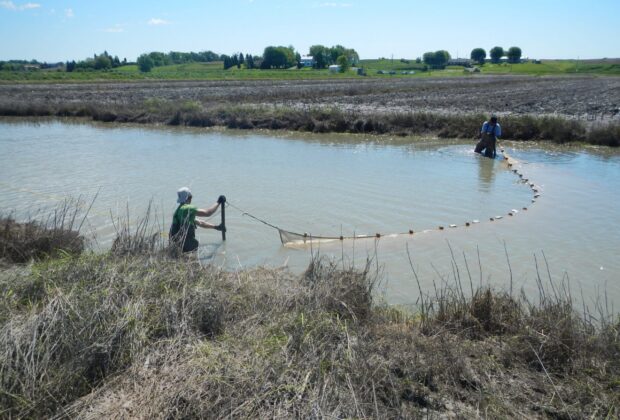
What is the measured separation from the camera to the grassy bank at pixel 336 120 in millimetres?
20281

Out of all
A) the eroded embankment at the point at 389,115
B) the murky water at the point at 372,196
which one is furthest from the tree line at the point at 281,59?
the murky water at the point at 372,196

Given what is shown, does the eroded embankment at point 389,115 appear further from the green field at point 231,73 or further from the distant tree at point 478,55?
the distant tree at point 478,55

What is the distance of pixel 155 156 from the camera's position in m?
17.4

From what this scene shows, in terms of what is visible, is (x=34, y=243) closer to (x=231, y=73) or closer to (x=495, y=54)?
(x=231, y=73)

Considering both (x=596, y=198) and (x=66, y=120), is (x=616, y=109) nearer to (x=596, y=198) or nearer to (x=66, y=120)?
(x=596, y=198)

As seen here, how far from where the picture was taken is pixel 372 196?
12219mm

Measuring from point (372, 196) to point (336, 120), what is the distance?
40.3 feet

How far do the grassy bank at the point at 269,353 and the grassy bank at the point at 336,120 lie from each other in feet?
57.6

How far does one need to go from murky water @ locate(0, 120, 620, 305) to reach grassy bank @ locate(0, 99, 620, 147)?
60.3 inches

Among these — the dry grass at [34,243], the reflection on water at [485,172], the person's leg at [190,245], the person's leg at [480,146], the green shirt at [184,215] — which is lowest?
the reflection on water at [485,172]

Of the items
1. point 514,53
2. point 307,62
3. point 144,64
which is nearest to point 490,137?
point 144,64

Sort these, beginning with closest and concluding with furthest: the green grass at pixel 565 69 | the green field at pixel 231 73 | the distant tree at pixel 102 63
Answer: the green field at pixel 231 73 → the green grass at pixel 565 69 → the distant tree at pixel 102 63

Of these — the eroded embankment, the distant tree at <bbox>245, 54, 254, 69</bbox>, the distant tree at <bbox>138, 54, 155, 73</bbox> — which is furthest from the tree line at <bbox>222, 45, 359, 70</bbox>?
the eroded embankment

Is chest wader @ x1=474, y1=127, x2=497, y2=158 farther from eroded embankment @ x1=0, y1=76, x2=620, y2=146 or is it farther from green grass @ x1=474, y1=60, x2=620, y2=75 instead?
green grass @ x1=474, y1=60, x2=620, y2=75
